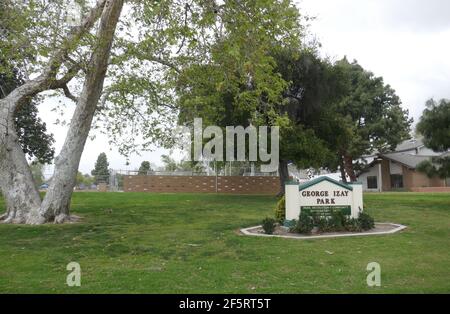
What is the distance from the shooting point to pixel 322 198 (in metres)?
11.0

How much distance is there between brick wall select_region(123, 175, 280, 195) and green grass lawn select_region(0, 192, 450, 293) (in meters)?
23.2

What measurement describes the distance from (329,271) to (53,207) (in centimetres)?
895

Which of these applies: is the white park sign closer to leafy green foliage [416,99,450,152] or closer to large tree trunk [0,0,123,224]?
large tree trunk [0,0,123,224]

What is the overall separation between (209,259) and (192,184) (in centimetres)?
2823

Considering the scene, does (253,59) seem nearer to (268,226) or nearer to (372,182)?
(268,226)

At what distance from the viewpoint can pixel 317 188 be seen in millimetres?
10922

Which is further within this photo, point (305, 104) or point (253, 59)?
point (305, 104)

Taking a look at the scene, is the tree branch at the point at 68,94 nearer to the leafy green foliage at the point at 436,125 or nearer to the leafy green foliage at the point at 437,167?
the leafy green foliage at the point at 436,125

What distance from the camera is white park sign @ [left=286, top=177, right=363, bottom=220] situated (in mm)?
10805

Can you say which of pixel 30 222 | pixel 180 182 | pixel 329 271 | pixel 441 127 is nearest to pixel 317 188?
pixel 329 271

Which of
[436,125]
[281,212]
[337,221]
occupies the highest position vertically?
[436,125]

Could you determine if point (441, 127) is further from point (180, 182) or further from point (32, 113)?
point (32, 113)

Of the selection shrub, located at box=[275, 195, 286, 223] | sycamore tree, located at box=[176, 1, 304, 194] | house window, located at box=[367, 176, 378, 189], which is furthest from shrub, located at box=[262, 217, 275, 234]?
house window, located at box=[367, 176, 378, 189]

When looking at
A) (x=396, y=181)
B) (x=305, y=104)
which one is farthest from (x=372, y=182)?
(x=305, y=104)
